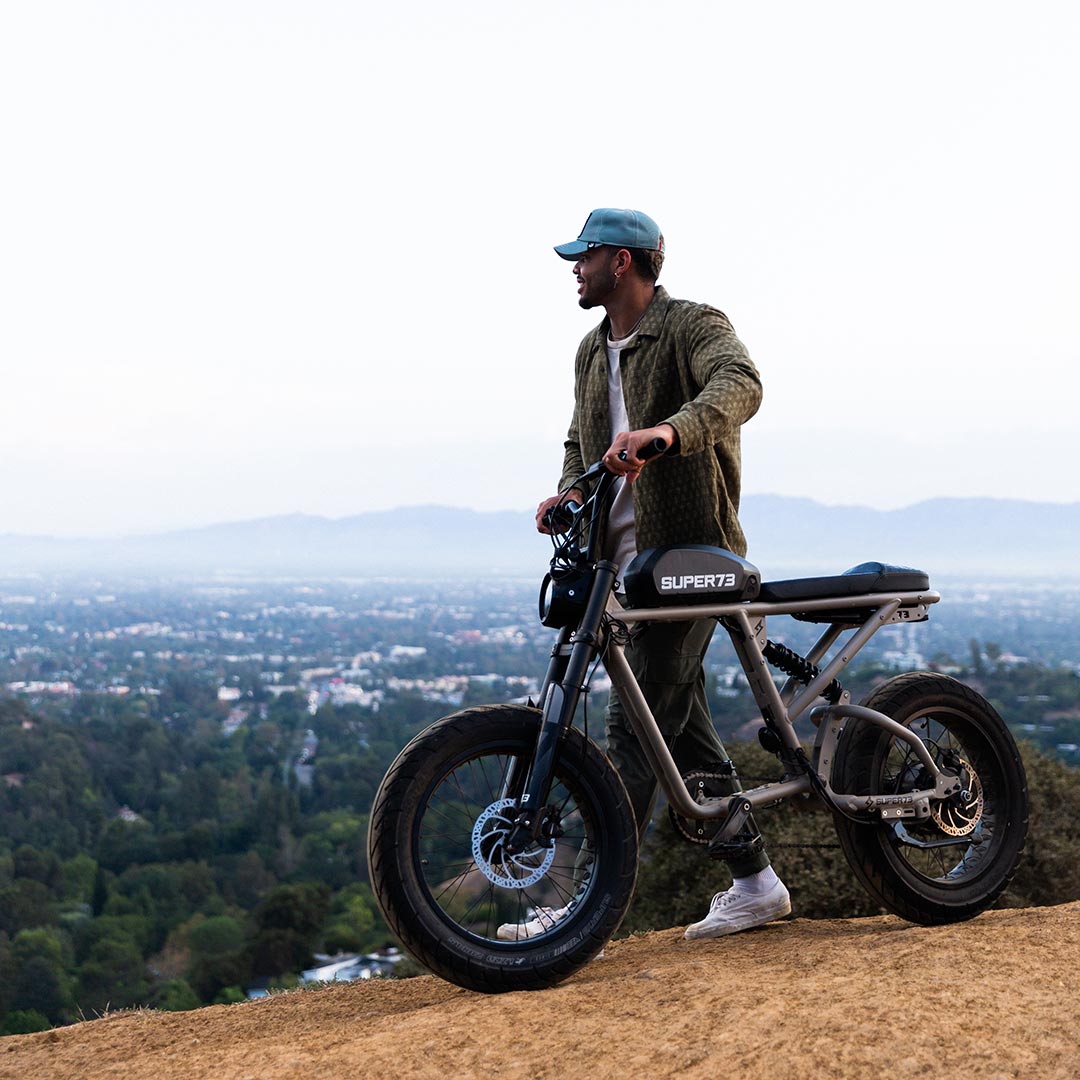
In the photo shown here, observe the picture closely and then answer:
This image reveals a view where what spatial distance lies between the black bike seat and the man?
0.86ft

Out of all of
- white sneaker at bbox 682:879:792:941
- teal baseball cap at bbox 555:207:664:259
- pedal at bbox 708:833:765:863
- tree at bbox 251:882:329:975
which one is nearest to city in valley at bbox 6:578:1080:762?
tree at bbox 251:882:329:975

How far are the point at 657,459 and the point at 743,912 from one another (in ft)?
5.80

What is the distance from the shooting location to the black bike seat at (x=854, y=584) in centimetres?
460

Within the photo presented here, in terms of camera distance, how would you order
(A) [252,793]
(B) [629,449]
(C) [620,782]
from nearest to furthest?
(B) [629,449]
(C) [620,782]
(A) [252,793]

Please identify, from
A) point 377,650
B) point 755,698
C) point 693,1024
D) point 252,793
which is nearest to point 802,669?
point 755,698

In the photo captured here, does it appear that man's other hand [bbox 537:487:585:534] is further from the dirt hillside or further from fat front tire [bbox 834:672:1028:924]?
the dirt hillside

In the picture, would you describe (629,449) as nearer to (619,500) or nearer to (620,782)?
(619,500)

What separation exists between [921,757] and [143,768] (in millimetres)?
64226

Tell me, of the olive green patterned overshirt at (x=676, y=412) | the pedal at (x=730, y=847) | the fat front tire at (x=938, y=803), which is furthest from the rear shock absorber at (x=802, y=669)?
the pedal at (x=730, y=847)

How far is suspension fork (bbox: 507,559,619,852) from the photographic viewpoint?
3898 mm

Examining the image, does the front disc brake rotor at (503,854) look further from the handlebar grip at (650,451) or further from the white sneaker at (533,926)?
the handlebar grip at (650,451)

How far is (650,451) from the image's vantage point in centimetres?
404

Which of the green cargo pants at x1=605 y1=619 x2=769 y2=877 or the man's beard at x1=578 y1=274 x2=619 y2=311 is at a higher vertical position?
the man's beard at x1=578 y1=274 x2=619 y2=311

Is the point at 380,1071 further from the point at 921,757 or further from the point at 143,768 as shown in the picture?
the point at 143,768
